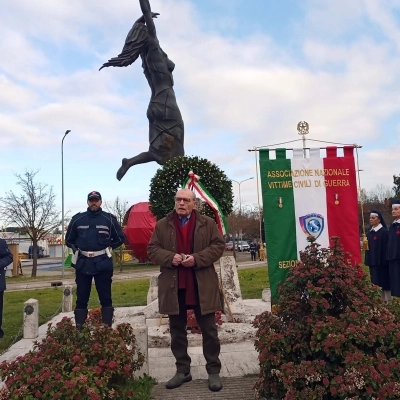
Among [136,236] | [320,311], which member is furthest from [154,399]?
[136,236]

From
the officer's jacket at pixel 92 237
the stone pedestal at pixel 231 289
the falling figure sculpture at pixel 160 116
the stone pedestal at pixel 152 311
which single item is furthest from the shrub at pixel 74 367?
the falling figure sculpture at pixel 160 116

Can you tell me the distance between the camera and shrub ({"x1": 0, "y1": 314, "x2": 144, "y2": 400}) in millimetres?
3352

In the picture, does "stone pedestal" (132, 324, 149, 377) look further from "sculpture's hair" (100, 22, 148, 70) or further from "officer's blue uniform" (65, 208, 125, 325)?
"sculpture's hair" (100, 22, 148, 70)

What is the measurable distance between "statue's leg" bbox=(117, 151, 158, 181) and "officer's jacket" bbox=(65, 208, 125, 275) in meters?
8.46

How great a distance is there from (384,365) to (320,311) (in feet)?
2.00

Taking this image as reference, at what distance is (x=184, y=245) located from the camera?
4.49m

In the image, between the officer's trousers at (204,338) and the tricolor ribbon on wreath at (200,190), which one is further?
the tricolor ribbon on wreath at (200,190)

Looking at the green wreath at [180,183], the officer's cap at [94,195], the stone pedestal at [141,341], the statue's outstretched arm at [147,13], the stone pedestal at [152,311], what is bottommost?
the stone pedestal at [152,311]

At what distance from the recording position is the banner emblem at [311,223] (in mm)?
5035

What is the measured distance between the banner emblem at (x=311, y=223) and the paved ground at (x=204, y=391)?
170 cm

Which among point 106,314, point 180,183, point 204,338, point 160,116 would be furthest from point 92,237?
point 160,116

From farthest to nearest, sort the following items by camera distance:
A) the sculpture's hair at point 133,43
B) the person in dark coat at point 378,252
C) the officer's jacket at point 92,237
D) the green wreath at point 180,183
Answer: the sculpture's hair at point 133,43
the person in dark coat at point 378,252
the green wreath at point 180,183
the officer's jacket at point 92,237

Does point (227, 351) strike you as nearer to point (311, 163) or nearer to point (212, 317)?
point (212, 317)

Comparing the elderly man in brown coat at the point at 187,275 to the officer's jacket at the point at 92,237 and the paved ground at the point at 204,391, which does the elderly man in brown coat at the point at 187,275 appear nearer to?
the paved ground at the point at 204,391
